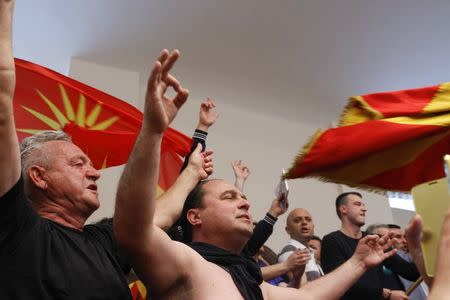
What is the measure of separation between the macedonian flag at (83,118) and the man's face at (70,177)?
805 millimetres

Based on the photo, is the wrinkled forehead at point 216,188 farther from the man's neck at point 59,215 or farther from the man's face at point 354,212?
the man's face at point 354,212

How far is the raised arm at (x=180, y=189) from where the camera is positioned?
157 centimetres

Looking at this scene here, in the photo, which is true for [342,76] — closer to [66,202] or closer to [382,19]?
[382,19]

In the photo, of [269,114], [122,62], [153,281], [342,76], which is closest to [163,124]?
[153,281]

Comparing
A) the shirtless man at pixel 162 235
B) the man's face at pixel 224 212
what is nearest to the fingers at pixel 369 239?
the shirtless man at pixel 162 235

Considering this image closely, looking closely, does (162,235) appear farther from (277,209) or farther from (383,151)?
(277,209)

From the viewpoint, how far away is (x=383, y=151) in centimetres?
156

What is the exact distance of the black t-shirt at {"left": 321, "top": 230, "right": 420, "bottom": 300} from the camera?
2.47 metres

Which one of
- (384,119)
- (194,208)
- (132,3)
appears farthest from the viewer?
(132,3)

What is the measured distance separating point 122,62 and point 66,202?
3277 millimetres

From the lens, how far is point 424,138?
155cm

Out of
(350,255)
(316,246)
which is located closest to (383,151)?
(350,255)

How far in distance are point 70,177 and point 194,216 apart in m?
0.40

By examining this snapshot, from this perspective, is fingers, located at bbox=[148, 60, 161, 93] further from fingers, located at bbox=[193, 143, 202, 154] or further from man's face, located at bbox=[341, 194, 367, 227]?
man's face, located at bbox=[341, 194, 367, 227]
